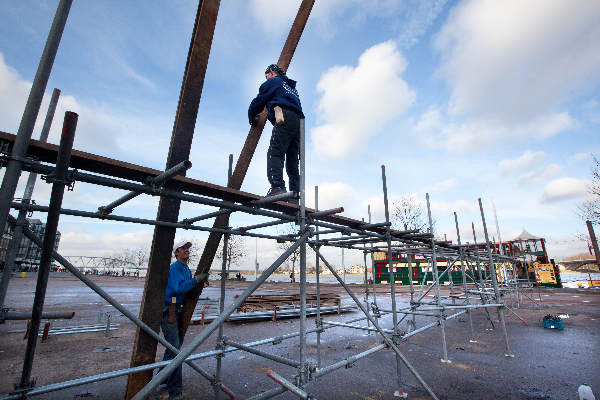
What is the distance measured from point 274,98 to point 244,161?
1.11 metres

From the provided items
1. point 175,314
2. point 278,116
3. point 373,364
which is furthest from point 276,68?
point 373,364

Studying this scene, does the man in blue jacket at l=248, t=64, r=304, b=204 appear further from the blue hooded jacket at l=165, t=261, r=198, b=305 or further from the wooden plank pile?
the wooden plank pile

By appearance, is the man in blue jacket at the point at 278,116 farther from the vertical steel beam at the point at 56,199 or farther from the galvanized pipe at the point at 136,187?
the vertical steel beam at the point at 56,199

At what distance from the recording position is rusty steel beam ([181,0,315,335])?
4203mm

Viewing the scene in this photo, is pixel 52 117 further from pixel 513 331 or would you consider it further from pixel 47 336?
pixel 513 331

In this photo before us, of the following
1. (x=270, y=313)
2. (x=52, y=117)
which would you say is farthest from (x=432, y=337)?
(x=52, y=117)

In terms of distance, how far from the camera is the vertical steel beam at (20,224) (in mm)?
2551

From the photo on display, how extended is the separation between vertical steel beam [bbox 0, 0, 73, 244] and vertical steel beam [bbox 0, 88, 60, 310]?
1169 millimetres

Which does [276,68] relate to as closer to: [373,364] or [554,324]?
[373,364]

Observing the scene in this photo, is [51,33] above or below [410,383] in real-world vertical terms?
above

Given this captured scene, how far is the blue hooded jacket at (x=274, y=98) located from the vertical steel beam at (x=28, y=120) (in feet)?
7.86

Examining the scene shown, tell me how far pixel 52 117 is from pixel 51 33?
172 cm

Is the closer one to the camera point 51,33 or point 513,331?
point 51,33

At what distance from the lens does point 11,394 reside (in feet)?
7.46
